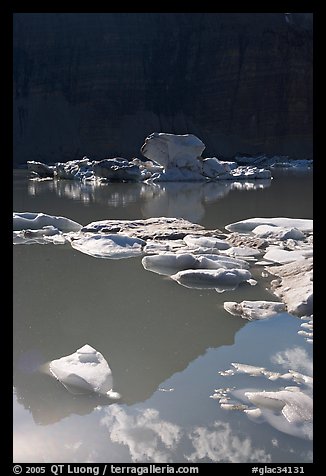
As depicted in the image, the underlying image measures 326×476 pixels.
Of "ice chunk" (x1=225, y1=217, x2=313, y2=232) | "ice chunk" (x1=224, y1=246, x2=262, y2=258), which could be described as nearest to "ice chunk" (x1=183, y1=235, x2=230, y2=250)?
"ice chunk" (x1=224, y1=246, x2=262, y2=258)

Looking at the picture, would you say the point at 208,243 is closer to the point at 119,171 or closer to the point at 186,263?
the point at 186,263

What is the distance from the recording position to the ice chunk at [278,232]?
17.5ft

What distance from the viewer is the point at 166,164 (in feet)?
55.4

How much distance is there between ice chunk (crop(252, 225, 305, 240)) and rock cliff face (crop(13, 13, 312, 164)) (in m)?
28.9

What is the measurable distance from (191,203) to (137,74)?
2932 centimetres

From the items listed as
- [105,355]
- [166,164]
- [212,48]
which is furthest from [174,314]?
[212,48]

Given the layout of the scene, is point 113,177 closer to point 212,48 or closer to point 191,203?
point 191,203

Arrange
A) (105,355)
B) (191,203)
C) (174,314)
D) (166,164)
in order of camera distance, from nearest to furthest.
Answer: (105,355) → (174,314) → (191,203) → (166,164)

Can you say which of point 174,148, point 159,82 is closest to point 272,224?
point 174,148

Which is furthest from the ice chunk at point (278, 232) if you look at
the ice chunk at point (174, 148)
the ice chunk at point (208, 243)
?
the ice chunk at point (174, 148)

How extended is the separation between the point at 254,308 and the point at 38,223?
3671mm

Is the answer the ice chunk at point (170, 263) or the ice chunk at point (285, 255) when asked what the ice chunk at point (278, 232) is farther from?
the ice chunk at point (170, 263)

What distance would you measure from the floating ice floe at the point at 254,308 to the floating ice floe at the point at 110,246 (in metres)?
1.71
